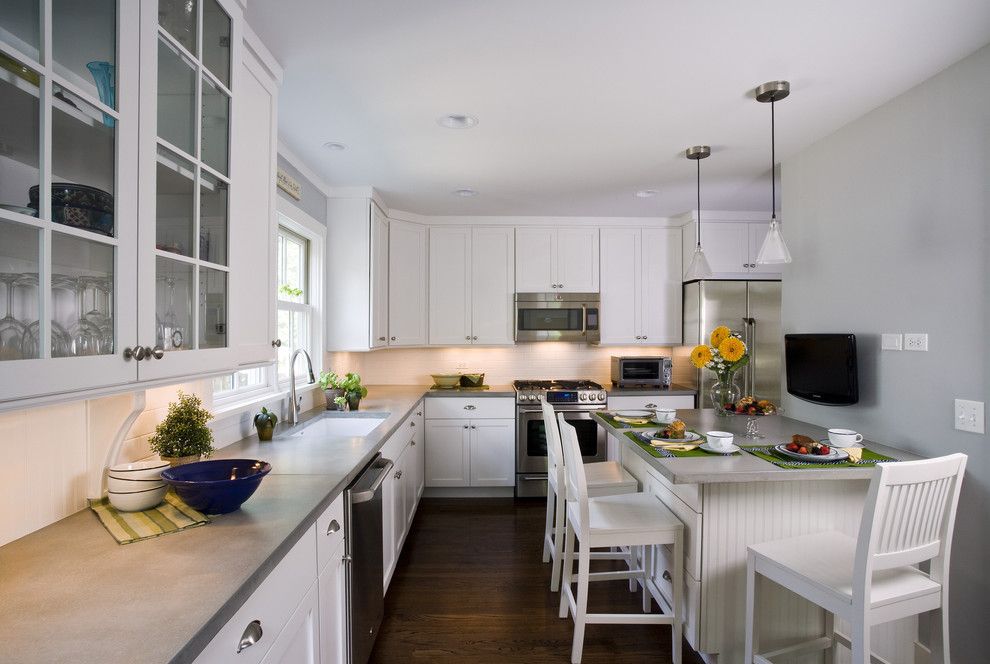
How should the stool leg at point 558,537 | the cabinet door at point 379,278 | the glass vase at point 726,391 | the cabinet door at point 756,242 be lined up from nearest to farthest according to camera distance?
the glass vase at point 726,391 → the stool leg at point 558,537 → the cabinet door at point 379,278 → the cabinet door at point 756,242

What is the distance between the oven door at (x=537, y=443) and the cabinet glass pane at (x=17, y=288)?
3.69m

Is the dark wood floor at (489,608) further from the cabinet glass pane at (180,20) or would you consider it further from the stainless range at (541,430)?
the cabinet glass pane at (180,20)

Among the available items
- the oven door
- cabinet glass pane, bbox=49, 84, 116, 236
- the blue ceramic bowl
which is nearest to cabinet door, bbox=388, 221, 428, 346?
the oven door

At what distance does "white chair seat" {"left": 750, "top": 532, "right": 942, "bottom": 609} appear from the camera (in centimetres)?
164

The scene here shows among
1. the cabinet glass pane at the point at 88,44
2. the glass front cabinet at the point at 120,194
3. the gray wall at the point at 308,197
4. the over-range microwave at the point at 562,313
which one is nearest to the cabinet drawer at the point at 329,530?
the glass front cabinet at the point at 120,194

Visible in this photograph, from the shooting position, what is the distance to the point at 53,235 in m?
0.93

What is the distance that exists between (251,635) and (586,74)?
2197mm

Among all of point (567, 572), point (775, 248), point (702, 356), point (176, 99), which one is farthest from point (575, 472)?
point (176, 99)

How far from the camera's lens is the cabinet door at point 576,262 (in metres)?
4.74

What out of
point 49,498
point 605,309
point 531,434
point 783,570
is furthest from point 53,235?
point 605,309

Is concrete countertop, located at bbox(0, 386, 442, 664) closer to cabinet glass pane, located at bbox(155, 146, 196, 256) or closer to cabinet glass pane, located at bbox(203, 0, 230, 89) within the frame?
cabinet glass pane, located at bbox(155, 146, 196, 256)

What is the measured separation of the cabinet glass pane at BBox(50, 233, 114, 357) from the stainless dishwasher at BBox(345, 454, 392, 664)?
3.38 feet

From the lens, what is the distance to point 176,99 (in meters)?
1.31

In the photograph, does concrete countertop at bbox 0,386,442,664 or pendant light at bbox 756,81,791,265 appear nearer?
concrete countertop at bbox 0,386,442,664
